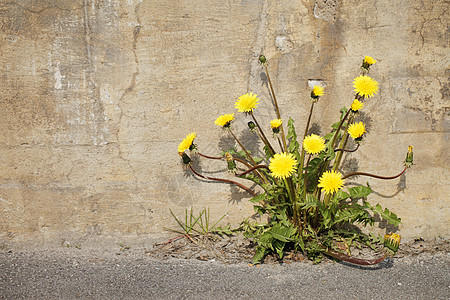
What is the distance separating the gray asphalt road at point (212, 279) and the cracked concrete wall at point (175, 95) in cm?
38

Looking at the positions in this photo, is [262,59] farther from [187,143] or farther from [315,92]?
[187,143]

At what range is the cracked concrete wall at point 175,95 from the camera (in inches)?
112

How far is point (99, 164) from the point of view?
298 cm

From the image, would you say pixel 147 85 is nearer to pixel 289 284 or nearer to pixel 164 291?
pixel 164 291

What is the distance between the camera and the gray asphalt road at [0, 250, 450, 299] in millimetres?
2314

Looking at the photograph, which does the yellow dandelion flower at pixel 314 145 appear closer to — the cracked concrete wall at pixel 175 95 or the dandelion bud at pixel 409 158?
the cracked concrete wall at pixel 175 95

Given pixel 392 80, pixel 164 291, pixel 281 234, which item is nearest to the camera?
pixel 164 291

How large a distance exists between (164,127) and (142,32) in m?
0.71

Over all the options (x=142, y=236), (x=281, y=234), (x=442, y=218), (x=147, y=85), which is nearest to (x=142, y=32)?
(x=147, y=85)

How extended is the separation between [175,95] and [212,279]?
1.33 meters

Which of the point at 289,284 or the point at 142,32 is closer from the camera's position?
the point at 289,284

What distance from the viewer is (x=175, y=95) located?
2926 millimetres

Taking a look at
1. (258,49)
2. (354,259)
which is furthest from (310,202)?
(258,49)

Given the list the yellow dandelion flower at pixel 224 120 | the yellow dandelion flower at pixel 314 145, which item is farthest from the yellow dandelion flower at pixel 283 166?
the yellow dandelion flower at pixel 224 120
